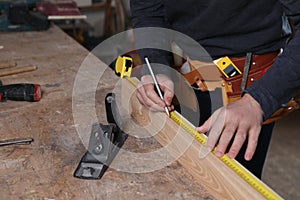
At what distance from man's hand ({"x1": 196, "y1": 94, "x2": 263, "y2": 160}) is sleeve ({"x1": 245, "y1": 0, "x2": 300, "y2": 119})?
0.10 feet

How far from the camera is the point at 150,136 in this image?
1171 millimetres

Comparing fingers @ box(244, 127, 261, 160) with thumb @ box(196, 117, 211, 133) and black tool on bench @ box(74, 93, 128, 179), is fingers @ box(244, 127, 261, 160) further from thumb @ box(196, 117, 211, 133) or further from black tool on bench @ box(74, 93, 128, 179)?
black tool on bench @ box(74, 93, 128, 179)

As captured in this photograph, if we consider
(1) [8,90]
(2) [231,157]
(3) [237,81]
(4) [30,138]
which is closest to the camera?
(2) [231,157]

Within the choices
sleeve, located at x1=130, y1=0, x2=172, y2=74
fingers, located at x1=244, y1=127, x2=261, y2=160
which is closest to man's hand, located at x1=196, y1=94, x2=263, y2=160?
fingers, located at x1=244, y1=127, x2=261, y2=160

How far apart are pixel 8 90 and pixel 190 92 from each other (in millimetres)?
602

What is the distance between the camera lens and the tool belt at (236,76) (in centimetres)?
122

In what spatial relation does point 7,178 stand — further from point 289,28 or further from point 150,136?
point 289,28

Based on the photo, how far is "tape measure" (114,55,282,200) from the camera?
80 cm

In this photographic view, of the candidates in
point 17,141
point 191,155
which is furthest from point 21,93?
point 191,155

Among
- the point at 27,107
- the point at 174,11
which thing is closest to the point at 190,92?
the point at 174,11

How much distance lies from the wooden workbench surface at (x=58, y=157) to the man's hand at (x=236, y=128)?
0.12 m

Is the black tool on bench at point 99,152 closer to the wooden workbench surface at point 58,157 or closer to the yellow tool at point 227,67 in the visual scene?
the wooden workbench surface at point 58,157

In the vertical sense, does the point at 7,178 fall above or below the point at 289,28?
below

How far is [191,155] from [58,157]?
34cm
